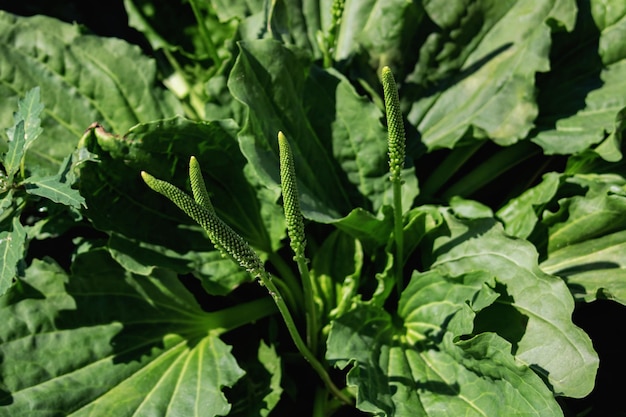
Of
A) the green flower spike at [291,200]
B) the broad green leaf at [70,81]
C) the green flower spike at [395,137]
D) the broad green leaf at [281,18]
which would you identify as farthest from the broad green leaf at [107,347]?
the broad green leaf at [281,18]

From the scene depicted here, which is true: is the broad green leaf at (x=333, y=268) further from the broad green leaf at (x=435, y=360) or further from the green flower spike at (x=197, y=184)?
the green flower spike at (x=197, y=184)

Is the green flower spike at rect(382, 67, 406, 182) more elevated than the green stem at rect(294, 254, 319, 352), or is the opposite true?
the green flower spike at rect(382, 67, 406, 182)

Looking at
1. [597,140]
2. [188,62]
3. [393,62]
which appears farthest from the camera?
[188,62]

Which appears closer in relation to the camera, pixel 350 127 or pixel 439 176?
pixel 350 127

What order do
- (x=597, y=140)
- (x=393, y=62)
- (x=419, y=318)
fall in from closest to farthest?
(x=419, y=318) → (x=597, y=140) → (x=393, y=62)

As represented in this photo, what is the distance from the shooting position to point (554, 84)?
312 centimetres

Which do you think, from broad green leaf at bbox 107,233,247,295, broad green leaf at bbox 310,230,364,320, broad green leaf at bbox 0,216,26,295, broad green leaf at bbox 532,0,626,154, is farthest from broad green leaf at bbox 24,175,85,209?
broad green leaf at bbox 532,0,626,154

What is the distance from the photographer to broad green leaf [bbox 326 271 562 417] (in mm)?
2191

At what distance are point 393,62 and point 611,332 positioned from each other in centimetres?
150

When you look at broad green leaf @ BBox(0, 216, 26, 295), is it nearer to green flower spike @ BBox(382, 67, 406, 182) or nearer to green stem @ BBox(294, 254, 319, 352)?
green stem @ BBox(294, 254, 319, 352)

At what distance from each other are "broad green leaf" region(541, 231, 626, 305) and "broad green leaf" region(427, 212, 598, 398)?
0.19m

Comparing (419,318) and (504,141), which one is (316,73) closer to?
(504,141)

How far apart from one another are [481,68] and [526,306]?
3.89 feet

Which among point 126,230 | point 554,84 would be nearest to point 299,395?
point 126,230
